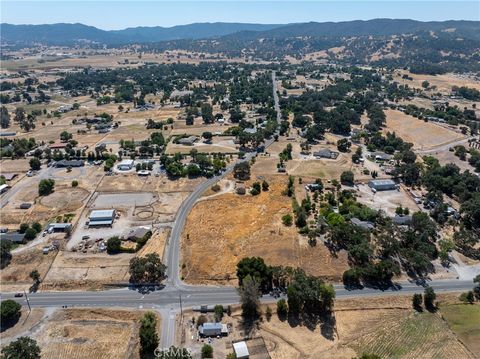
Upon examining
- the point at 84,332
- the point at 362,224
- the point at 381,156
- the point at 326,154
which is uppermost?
the point at 326,154

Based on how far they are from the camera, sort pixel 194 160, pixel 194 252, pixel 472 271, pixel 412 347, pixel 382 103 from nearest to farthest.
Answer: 1. pixel 412 347
2. pixel 472 271
3. pixel 194 252
4. pixel 194 160
5. pixel 382 103

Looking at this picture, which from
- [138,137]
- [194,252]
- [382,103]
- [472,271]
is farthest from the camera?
[382,103]

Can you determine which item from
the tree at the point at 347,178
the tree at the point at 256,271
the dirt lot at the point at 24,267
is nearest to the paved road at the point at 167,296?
the tree at the point at 256,271

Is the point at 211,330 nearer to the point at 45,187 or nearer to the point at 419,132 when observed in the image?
the point at 45,187

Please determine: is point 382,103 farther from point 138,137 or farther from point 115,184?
point 115,184

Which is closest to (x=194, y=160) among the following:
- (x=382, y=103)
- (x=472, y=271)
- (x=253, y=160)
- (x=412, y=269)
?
(x=253, y=160)

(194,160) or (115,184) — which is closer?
(115,184)

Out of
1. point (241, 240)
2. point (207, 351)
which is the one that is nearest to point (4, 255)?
point (241, 240)
